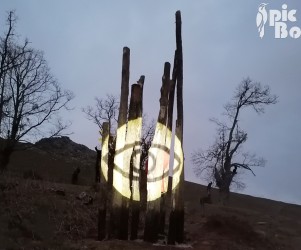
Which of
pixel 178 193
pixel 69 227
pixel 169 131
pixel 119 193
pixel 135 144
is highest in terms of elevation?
pixel 169 131

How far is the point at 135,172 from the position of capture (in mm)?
14531

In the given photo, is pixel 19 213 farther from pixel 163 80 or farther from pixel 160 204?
pixel 163 80

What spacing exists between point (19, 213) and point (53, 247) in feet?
10.9

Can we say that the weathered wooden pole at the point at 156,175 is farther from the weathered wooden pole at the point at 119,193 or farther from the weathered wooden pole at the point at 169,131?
the weathered wooden pole at the point at 119,193

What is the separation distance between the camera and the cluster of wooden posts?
14336 millimetres

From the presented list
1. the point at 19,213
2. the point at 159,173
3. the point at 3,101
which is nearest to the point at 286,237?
the point at 159,173

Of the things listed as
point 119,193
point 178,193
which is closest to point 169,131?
point 178,193

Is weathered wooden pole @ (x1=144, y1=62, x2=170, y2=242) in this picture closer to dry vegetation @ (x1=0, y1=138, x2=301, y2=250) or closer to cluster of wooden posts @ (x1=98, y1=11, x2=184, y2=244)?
cluster of wooden posts @ (x1=98, y1=11, x2=184, y2=244)

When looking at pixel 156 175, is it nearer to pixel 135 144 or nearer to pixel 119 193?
→ pixel 135 144

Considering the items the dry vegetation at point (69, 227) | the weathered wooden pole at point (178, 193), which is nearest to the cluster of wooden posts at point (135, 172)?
the weathered wooden pole at point (178, 193)

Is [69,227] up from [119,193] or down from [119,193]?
down

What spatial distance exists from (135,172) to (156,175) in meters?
0.72

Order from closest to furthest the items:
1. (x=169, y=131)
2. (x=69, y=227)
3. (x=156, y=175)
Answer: (x=156, y=175) < (x=69, y=227) < (x=169, y=131)

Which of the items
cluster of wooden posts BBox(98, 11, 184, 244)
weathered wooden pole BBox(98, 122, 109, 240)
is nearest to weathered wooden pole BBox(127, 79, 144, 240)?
cluster of wooden posts BBox(98, 11, 184, 244)
